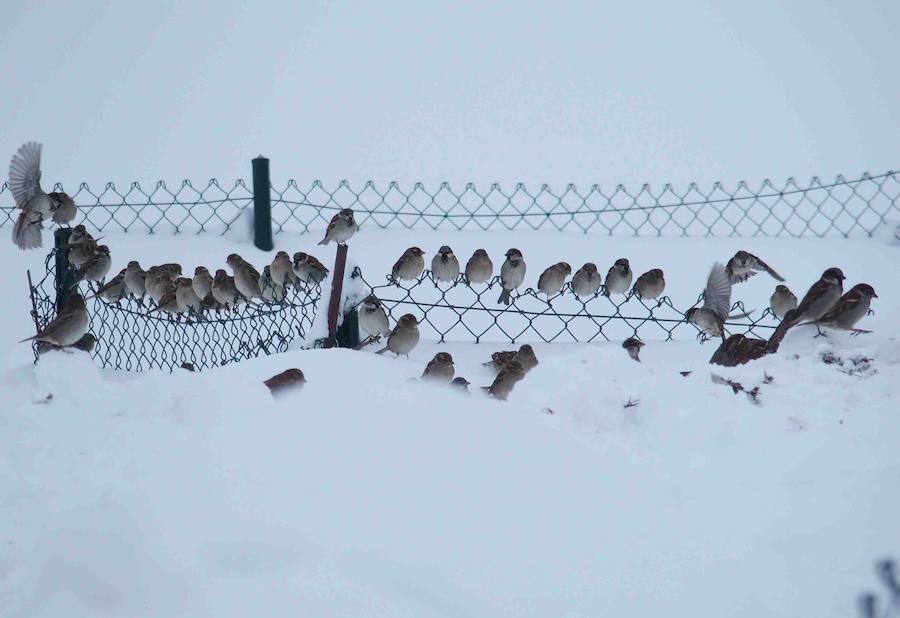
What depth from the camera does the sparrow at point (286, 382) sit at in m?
2.84

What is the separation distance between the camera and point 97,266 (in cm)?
622

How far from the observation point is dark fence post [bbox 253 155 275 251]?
22.9ft

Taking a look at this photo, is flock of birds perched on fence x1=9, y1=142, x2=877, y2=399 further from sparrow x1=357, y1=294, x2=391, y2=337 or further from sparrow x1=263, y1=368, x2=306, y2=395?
sparrow x1=263, y1=368, x2=306, y2=395

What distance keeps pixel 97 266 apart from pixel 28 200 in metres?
0.87

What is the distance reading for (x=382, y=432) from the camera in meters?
2.66

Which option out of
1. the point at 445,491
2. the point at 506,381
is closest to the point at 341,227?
the point at 506,381

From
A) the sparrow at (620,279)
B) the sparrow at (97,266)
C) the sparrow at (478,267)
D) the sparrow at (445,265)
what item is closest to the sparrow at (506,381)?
the sparrow at (445,265)

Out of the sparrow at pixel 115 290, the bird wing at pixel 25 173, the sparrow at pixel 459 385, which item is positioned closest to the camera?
the sparrow at pixel 459 385

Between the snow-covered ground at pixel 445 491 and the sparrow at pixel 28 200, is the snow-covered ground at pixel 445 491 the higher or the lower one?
the lower one

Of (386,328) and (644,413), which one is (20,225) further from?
(644,413)

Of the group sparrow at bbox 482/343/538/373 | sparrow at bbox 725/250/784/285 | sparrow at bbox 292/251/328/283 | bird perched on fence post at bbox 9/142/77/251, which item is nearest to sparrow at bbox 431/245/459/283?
sparrow at bbox 292/251/328/283

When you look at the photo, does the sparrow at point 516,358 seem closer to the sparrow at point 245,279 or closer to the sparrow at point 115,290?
the sparrow at point 245,279

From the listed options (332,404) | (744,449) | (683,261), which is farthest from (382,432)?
(683,261)

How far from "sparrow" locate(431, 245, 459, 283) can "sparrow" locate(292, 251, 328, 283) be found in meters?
0.69
